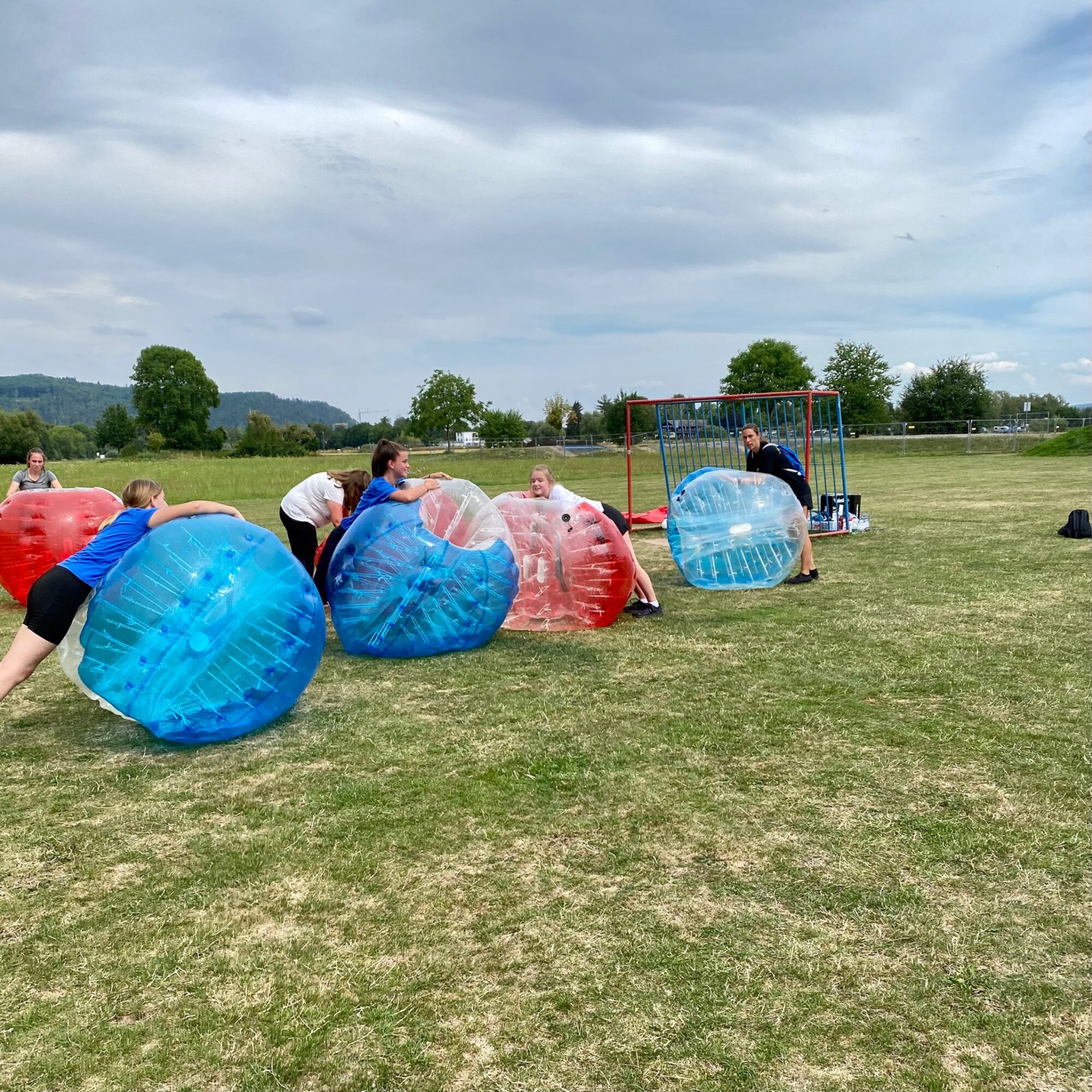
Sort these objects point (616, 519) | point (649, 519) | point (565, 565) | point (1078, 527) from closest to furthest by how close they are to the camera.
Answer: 1. point (565, 565)
2. point (616, 519)
3. point (1078, 527)
4. point (649, 519)

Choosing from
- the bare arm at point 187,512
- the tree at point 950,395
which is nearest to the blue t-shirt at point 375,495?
the bare arm at point 187,512

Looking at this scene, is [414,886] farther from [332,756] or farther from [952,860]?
[952,860]

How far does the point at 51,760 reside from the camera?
5027 millimetres

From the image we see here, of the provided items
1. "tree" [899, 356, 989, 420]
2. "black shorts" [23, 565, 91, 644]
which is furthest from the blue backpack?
"tree" [899, 356, 989, 420]

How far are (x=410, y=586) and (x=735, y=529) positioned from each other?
4017 millimetres

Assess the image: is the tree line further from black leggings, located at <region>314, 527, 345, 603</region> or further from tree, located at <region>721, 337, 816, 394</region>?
black leggings, located at <region>314, 527, 345, 603</region>

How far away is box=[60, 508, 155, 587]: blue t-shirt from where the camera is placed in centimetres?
510

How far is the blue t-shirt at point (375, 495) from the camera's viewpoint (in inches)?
276

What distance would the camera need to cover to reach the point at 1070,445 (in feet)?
116

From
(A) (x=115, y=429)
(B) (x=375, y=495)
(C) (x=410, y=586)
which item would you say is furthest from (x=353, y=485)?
(A) (x=115, y=429)

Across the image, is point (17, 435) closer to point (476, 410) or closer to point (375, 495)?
point (476, 410)

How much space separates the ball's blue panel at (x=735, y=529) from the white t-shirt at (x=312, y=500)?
11.6ft

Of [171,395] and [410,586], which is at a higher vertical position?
[171,395]

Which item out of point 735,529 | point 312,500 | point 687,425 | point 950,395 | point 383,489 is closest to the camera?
point 383,489
